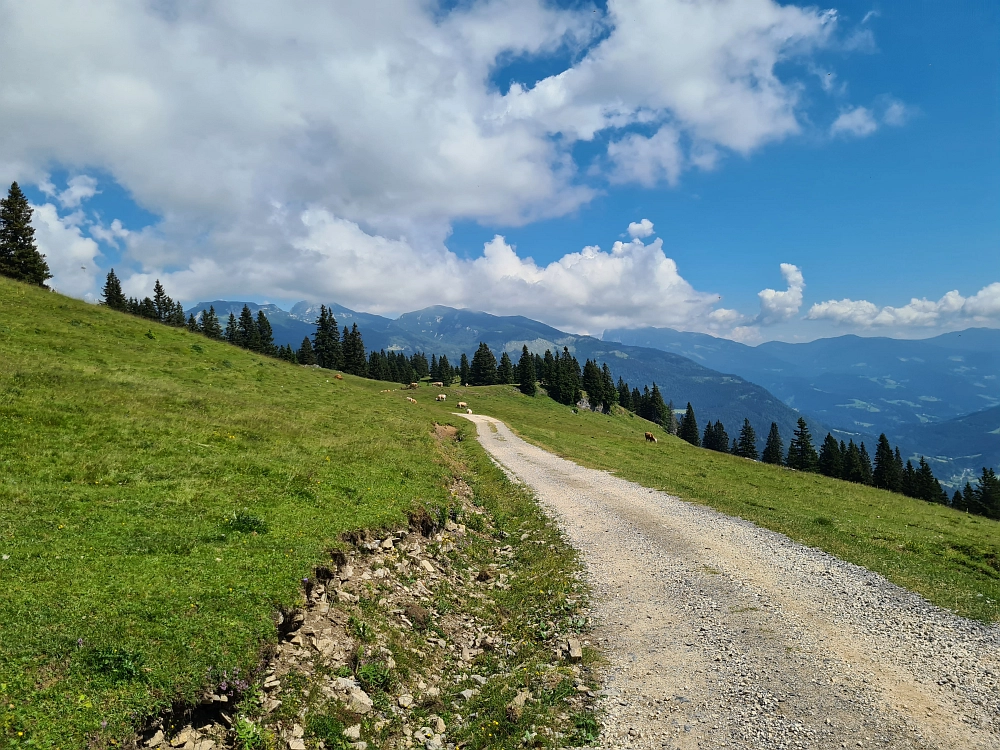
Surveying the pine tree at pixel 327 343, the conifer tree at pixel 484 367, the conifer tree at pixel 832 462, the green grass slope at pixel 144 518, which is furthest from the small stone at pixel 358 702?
the conifer tree at pixel 484 367

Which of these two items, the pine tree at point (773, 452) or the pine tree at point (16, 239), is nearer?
the pine tree at point (16, 239)

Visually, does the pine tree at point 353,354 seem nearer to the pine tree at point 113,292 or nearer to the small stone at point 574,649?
the pine tree at point 113,292

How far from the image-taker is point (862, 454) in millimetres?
116250

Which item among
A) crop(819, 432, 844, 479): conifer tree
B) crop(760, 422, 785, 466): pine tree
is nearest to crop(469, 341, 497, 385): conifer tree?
crop(760, 422, 785, 466): pine tree

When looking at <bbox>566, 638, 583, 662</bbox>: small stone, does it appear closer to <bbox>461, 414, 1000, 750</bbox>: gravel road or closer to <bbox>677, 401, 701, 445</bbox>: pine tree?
<bbox>461, 414, 1000, 750</bbox>: gravel road

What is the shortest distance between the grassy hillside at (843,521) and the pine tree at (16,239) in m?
59.7

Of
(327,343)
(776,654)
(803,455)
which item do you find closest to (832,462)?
(803,455)

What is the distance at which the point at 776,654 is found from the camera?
30.4 feet

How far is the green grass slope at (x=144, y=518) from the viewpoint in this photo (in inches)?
267

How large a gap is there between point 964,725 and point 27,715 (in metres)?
13.6

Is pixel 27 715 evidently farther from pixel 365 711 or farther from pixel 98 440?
pixel 98 440

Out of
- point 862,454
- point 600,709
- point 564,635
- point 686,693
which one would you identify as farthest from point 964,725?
point 862,454

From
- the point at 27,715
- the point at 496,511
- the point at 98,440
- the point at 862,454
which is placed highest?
the point at 98,440

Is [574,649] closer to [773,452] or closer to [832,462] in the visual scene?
[832,462]
